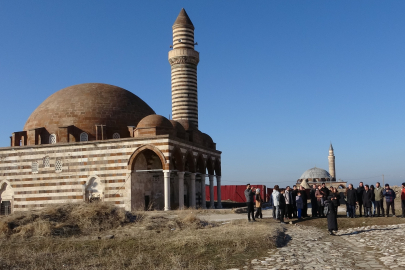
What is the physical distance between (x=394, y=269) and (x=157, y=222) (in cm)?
866

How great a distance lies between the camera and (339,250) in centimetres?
1028

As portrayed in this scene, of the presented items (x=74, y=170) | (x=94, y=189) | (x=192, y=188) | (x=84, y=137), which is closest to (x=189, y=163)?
(x=192, y=188)

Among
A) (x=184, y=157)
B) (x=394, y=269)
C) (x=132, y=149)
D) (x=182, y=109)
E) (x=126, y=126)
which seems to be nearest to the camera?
(x=394, y=269)

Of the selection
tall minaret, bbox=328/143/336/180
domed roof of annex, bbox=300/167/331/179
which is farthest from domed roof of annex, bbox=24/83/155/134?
tall minaret, bbox=328/143/336/180

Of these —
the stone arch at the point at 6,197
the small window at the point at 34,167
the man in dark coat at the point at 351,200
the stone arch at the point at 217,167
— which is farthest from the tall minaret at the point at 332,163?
the man in dark coat at the point at 351,200

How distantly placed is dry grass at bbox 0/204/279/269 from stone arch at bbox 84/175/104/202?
9.17 metres

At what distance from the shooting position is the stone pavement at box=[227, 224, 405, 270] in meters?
8.65

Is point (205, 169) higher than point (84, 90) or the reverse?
the reverse

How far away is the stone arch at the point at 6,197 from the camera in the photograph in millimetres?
26830

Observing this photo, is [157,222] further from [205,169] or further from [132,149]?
[205,169]

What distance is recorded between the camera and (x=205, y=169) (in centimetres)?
3006

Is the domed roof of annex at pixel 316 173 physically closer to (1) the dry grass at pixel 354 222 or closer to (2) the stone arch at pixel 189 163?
(2) the stone arch at pixel 189 163

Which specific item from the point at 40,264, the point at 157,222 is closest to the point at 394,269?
the point at 40,264

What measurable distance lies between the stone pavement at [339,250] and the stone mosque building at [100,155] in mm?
12460
